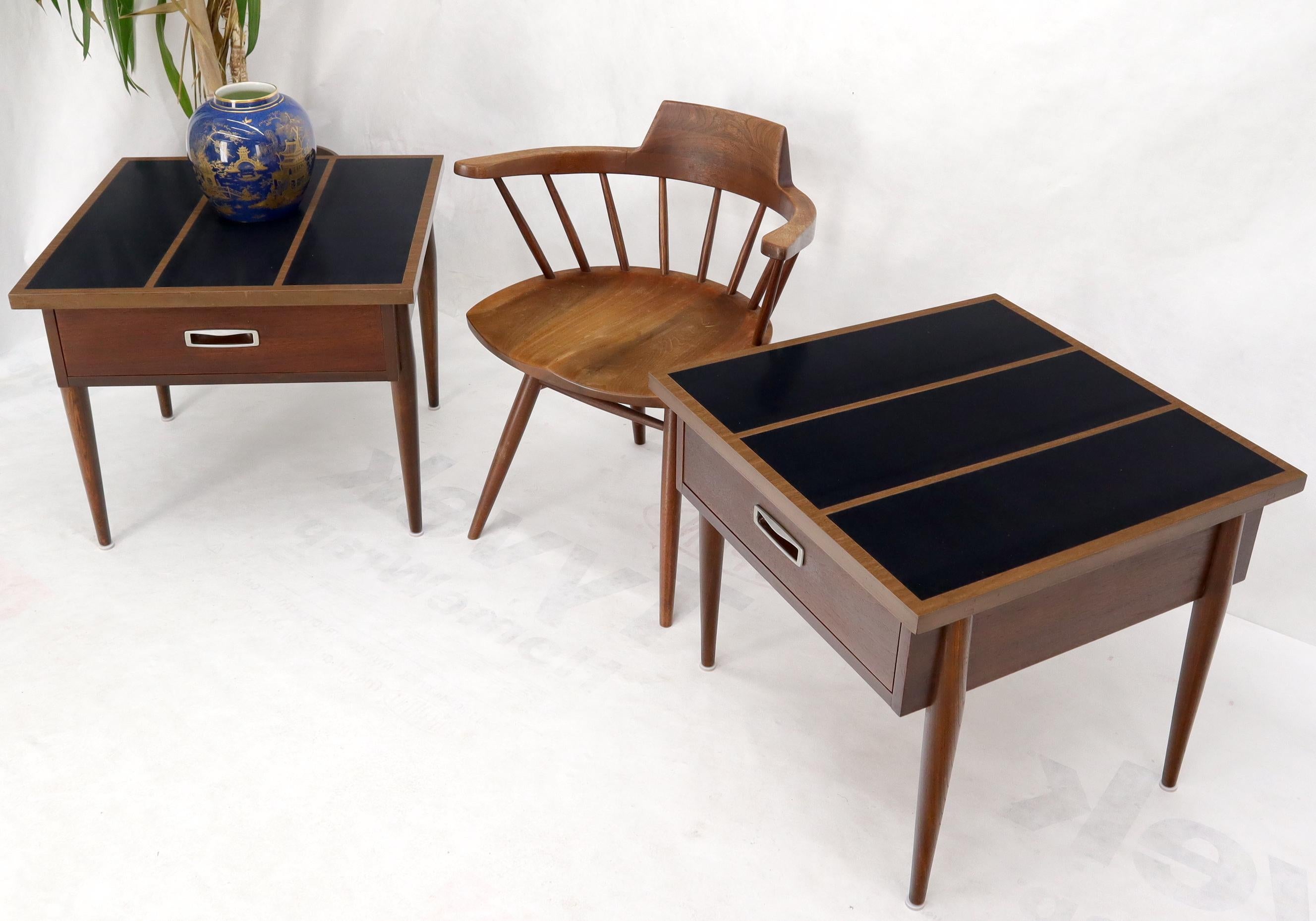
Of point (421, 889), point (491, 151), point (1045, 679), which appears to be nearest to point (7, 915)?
point (421, 889)

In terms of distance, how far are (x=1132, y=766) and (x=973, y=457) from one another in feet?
2.07

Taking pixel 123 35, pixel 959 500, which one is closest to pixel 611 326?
pixel 959 500

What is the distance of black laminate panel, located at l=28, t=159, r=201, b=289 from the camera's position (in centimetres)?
181

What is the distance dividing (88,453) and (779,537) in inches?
51.7

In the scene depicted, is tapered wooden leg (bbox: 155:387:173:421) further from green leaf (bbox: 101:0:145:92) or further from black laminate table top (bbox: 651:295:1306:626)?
black laminate table top (bbox: 651:295:1306:626)

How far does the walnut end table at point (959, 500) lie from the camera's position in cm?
123

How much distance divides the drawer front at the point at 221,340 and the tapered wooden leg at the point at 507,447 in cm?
25

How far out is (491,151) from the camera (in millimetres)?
2723

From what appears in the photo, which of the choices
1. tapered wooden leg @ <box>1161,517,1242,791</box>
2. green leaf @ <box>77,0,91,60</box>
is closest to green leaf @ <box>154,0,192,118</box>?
green leaf @ <box>77,0,91,60</box>

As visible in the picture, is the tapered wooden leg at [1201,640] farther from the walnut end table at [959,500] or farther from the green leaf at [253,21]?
the green leaf at [253,21]

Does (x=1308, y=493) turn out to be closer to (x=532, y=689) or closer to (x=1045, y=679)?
(x=1045, y=679)

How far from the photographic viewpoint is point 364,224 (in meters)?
2.04

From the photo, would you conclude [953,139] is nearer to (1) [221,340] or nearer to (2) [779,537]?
(2) [779,537]

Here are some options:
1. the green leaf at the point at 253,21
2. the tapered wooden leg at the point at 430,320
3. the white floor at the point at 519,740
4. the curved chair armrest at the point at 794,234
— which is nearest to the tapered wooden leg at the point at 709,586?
the white floor at the point at 519,740
